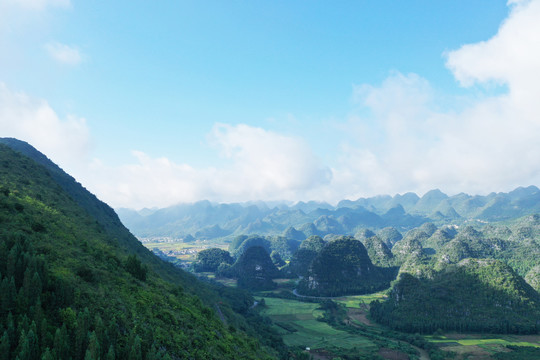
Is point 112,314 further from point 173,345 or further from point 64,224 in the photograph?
point 64,224

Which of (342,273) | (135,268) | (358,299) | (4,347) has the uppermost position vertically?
(135,268)

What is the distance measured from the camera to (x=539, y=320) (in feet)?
300

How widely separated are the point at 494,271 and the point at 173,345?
130 metres

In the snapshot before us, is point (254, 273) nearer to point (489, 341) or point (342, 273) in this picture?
point (342, 273)

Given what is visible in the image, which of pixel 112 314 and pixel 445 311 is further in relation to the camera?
pixel 445 311

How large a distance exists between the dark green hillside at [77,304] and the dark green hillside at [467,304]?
267ft

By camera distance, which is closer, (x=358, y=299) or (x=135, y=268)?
(x=135, y=268)

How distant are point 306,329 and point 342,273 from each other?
77.8 m

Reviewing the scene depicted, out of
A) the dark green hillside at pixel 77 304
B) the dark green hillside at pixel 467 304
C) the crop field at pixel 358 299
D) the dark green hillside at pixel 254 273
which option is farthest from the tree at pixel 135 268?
the dark green hillside at pixel 254 273

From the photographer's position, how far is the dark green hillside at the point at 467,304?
92000 millimetres

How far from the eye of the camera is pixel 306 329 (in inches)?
3762

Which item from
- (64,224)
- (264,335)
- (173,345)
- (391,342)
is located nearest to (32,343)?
(173,345)

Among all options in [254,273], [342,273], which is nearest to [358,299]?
[342,273]

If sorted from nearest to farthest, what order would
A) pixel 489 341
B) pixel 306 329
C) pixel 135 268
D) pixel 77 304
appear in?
pixel 77 304, pixel 135 268, pixel 489 341, pixel 306 329
